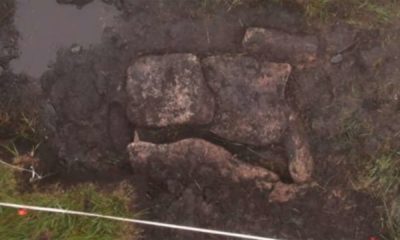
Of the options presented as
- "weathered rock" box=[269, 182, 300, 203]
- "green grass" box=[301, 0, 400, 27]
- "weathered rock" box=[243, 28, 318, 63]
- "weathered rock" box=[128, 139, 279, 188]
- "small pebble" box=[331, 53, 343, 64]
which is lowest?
"weathered rock" box=[269, 182, 300, 203]

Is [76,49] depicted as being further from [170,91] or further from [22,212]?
[22,212]

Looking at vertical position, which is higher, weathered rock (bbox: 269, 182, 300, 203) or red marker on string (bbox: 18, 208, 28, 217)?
weathered rock (bbox: 269, 182, 300, 203)

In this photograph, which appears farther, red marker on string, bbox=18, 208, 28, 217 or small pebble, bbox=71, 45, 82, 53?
small pebble, bbox=71, 45, 82, 53

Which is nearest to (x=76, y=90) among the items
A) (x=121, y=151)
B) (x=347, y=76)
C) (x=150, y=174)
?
(x=121, y=151)

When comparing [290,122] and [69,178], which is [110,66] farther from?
[290,122]

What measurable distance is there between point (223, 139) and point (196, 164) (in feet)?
0.67

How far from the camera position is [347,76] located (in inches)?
102

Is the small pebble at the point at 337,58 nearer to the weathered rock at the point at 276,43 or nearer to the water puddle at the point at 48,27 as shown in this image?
the weathered rock at the point at 276,43

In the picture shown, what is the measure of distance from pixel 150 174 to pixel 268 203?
650 millimetres

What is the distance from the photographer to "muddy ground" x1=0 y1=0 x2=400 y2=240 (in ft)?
8.34

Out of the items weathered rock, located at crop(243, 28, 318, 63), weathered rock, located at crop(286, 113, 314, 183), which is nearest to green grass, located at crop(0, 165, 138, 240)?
weathered rock, located at crop(286, 113, 314, 183)

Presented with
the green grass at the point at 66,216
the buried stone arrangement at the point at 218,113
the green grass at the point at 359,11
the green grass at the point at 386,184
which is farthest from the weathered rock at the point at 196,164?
the green grass at the point at 359,11

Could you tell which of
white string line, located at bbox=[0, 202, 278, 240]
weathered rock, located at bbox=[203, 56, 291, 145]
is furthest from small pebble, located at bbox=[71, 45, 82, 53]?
white string line, located at bbox=[0, 202, 278, 240]

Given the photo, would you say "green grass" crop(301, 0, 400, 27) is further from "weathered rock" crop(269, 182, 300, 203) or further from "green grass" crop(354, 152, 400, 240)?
"weathered rock" crop(269, 182, 300, 203)
